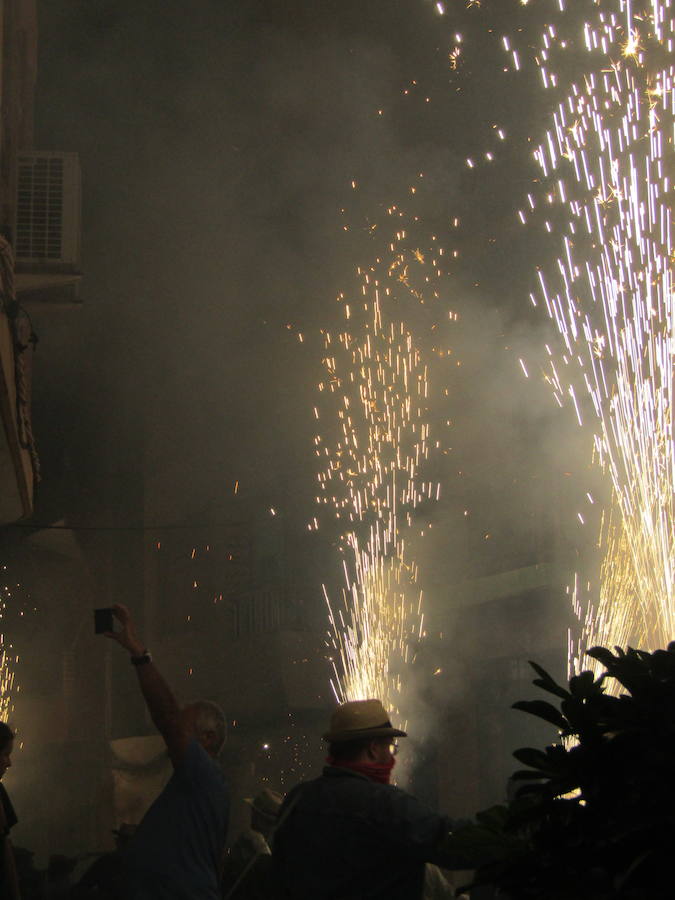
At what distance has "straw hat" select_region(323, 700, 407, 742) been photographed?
3.12 meters

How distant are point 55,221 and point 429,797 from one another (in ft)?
37.0

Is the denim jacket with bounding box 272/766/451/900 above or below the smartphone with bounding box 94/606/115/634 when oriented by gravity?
below

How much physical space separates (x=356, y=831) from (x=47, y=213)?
6.83m

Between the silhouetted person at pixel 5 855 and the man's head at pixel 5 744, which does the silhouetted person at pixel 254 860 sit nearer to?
the silhouetted person at pixel 5 855

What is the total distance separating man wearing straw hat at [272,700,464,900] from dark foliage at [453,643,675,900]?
75cm

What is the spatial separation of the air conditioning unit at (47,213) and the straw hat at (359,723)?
20.3ft

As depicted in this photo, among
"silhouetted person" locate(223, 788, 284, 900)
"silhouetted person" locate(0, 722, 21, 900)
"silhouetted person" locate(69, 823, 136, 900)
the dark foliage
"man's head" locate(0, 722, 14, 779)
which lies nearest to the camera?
the dark foliage

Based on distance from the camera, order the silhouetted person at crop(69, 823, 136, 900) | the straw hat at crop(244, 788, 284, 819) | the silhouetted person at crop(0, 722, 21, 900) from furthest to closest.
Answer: the silhouetted person at crop(69, 823, 136, 900) < the straw hat at crop(244, 788, 284, 819) < the silhouetted person at crop(0, 722, 21, 900)

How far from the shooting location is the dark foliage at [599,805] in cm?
174

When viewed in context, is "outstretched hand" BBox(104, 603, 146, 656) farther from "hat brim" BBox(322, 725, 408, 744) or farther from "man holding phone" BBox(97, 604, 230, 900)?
"hat brim" BBox(322, 725, 408, 744)

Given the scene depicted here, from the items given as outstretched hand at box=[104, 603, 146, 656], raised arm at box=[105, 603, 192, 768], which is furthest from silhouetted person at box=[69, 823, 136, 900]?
raised arm at box=[105, 603, 192, 768]

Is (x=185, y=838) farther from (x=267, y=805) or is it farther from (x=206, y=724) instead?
(x=267, y=805)

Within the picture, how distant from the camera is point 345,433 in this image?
15.8m

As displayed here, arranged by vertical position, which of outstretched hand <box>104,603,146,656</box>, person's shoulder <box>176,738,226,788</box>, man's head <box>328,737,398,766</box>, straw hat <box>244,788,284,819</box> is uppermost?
outstretched hand <box>104,603,146,656</box>
